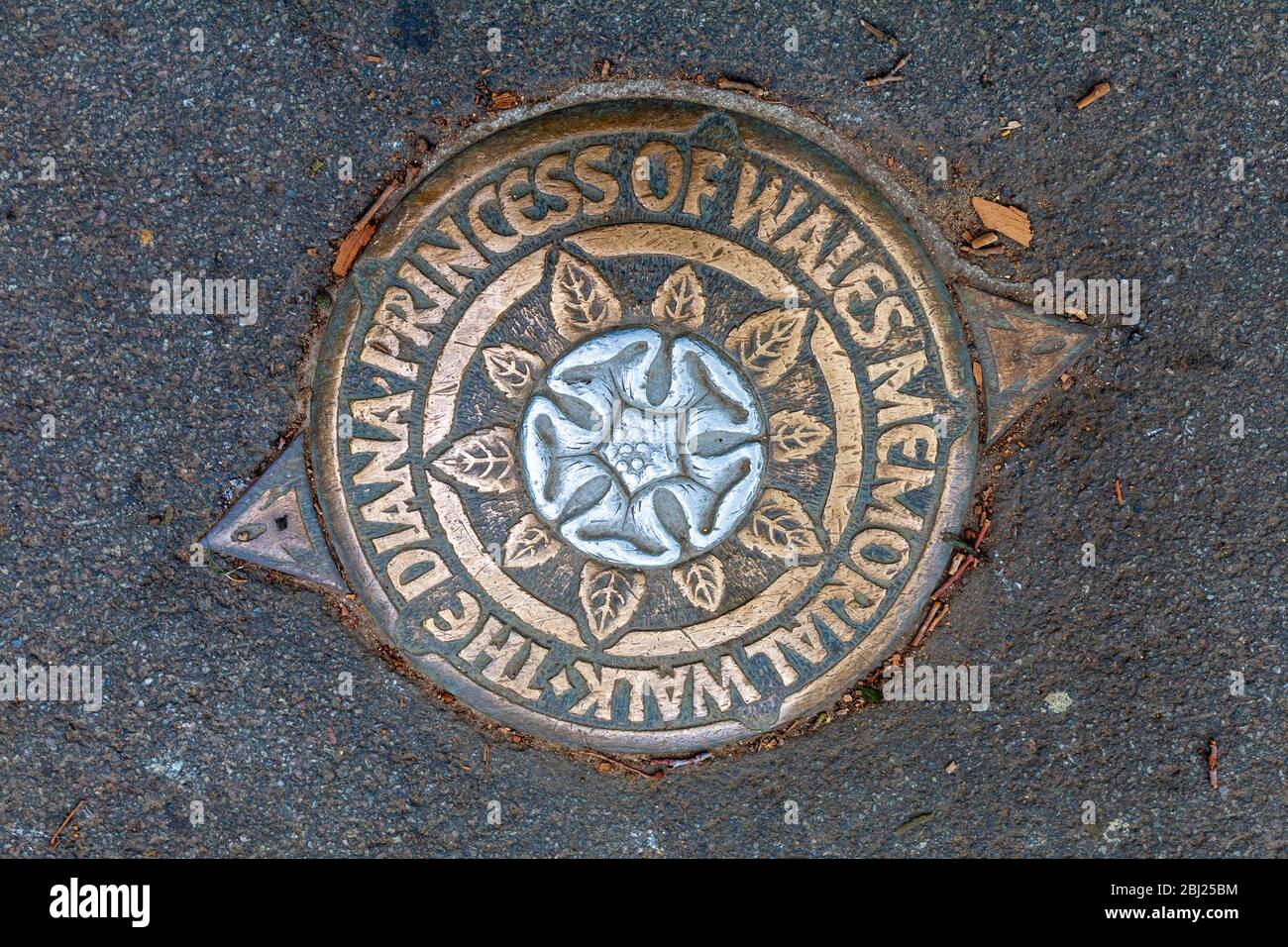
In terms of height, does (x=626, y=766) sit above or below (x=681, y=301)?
below

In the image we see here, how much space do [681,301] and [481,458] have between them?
771mm

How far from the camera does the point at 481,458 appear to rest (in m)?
2.36

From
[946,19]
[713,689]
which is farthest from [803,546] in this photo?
[946,19]

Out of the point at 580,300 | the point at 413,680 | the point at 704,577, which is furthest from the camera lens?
the point at 413,680

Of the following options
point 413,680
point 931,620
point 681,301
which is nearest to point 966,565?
point 931,620

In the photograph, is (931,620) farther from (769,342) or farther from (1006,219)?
(1006,219)

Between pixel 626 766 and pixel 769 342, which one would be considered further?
pixel 626 766

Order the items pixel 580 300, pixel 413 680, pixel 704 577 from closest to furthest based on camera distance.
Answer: pixel 580 300 < pixel 704 577 < pixel 413 680

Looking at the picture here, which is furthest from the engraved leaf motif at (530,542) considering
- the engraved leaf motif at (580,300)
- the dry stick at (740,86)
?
the dry stick at (740,86)

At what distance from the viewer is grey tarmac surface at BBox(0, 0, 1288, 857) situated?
2.33 m

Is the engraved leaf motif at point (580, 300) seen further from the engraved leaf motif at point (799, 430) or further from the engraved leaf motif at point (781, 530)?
the engraved leaf motif at point (781, 530)

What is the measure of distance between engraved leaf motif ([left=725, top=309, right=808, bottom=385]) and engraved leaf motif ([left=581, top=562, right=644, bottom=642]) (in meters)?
0.74

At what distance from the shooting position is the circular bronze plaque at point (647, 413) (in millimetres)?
2277

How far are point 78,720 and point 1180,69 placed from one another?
158 inches
